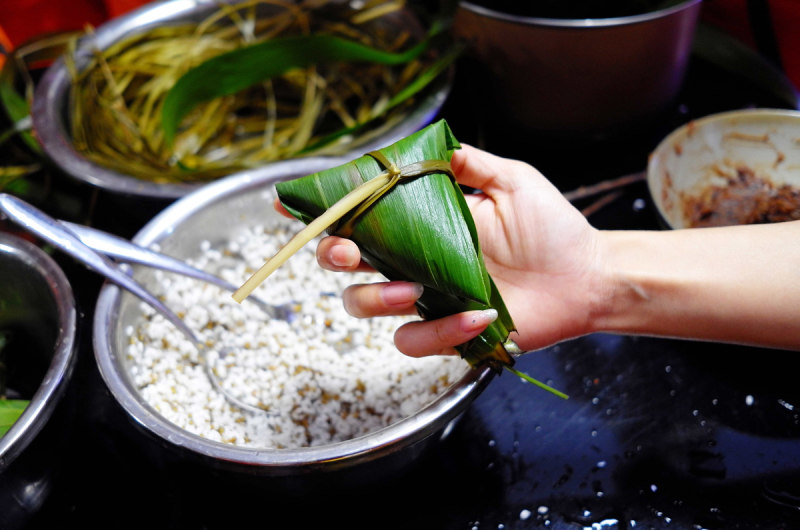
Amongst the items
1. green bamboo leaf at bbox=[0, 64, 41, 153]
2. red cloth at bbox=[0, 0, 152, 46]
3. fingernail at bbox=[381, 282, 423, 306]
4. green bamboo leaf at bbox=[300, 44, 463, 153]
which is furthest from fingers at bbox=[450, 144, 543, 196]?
red cloth at bbox=[0, 0, 152, 46]

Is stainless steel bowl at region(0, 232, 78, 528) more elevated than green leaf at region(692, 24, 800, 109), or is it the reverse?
green leaf at region(692, 24, 800, 109)

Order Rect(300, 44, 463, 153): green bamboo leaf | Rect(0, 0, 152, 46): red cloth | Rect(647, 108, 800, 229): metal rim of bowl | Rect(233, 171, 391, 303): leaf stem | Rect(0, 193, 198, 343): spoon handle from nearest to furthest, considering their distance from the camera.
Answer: Rect(233, 171, 391, 303): leaf stem < Rect(0, 193, 198, 343): spoon handle < Rect(647, 108, 800, 229): metal rim of bowl < Rect(300, 44, 463, 153): green bamboo leaf < Rect(0, 0, 152, 46): red cloth

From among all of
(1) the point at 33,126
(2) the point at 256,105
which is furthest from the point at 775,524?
(1) the point at 33,126

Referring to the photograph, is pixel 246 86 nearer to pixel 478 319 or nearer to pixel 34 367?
pixel 34 367

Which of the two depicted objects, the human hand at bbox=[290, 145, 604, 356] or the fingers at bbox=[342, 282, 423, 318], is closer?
the fingers at bbox=[342, 282, 423, 318]

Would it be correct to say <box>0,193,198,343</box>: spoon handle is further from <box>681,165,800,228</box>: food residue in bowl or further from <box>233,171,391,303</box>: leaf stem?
<box>681,165,800,228</box>: food residue in bowl

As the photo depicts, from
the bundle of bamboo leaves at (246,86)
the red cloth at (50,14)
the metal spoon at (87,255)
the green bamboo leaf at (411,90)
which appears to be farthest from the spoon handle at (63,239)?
the red cloth at (50,14)
